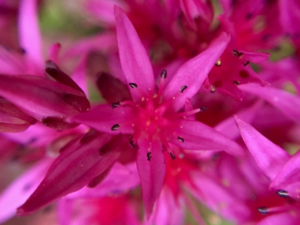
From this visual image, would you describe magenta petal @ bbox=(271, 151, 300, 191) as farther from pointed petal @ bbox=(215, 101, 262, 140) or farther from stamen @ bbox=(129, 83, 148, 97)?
stamen @ bbox=(129, 83, 148, 97)

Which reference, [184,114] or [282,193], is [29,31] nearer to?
[184,114]

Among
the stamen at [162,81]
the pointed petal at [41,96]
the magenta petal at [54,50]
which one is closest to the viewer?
the pointed petal at [41,96]

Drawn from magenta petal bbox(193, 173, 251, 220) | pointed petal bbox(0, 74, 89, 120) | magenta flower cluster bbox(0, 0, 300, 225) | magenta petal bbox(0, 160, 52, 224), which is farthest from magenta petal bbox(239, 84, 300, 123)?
magenta petal bbox(0, 160, 52, 224)

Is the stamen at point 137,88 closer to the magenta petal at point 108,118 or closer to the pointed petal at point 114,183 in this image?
the magenta petal at point 108,118

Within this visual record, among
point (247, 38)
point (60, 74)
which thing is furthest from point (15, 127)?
point (247, 38)

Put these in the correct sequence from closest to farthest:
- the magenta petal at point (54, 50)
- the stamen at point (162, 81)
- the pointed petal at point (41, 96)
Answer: the pointed petal at point (41, 96)
the stamen at point (162, 81)
the magenta petal at point (54, 50)

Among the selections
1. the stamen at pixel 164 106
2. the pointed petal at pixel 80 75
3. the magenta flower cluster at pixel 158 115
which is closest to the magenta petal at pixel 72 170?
the magenta flower cluster at pixel 158 115
